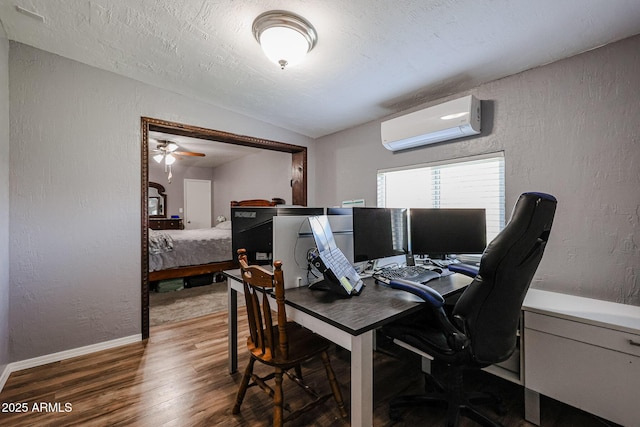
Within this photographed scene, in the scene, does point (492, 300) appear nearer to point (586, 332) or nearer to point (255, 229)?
point (586, 332)

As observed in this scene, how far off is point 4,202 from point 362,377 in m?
2.75

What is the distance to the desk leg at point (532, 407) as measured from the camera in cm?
160

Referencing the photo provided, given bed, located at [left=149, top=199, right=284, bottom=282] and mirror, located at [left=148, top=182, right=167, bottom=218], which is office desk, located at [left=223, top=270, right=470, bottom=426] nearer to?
bed, located at [left=149, top=199, right=284, bottom=282]

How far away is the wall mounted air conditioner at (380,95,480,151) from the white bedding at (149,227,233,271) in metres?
3.34

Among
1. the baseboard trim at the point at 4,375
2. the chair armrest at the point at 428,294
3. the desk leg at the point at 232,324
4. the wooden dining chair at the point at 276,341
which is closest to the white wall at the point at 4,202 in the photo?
the baseboard trim at the point at 4,375

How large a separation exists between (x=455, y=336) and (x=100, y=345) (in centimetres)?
293

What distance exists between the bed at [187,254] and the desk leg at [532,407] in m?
3.51

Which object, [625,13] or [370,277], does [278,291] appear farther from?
[625,13]

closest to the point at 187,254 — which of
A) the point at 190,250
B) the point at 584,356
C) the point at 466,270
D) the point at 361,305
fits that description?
the point at 190,250

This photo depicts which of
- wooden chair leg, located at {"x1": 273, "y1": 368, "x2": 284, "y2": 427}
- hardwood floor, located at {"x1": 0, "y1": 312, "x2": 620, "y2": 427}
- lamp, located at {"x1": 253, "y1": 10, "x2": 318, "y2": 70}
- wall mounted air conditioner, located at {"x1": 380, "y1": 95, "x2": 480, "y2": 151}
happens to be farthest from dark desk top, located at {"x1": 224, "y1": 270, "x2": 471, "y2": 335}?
lamp, located at {"x1": 253, "y1": 10, "x2": 318, "y2": 70}

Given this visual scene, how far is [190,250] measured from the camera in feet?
14.7

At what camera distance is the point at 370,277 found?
1.98 meters

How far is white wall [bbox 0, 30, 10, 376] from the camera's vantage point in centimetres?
199

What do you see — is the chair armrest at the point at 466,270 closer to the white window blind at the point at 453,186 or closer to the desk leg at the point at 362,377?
the white window blind at the point at 453,186
